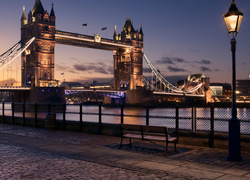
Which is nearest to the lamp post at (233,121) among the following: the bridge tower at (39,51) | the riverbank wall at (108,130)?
the riverbank wall at (108,130)

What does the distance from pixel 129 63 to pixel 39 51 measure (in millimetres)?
35184

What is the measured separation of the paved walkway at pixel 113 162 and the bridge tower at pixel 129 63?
321 ft

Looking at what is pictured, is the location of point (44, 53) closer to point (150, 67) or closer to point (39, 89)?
point (39, 89)

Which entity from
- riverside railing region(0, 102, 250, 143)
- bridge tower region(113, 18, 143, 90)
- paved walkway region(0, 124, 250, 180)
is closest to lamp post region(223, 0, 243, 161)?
paved walkway region(0, 124, 250, 180)

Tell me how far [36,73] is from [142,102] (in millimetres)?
29236

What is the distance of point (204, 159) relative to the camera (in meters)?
8.22

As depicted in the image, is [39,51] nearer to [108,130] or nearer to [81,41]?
[81,41]

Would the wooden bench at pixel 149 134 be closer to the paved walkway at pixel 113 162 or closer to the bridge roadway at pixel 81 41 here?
the paved walkway at pixel 113 162

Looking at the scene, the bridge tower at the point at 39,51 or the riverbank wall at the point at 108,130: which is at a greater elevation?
the bridge tower at the point at 39,51

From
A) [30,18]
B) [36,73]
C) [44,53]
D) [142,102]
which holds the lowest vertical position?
[142,102]

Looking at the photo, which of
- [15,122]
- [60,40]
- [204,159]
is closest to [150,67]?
[60,40]

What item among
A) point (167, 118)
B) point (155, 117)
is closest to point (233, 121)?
point (155, 117)

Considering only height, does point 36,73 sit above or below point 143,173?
above

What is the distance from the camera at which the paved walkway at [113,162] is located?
6.68 meters
